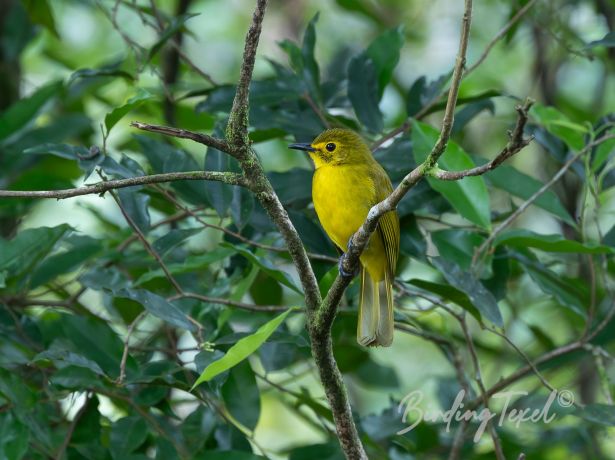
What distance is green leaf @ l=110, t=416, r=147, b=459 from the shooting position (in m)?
3.39

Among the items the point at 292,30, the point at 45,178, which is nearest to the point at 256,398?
the point at 45,178

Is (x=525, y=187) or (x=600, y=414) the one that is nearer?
(x=600, y=414)

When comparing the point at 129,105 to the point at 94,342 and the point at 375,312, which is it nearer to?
the point at 94,342

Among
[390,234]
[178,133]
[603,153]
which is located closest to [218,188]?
[390,234]

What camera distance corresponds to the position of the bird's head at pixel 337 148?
4.13 meters

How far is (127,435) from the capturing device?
11.3ft

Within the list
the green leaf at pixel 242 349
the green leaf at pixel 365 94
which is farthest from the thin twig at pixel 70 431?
the green leaf at pixel 365 94

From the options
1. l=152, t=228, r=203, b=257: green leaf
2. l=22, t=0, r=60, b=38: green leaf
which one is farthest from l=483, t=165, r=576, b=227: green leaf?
l=22, t=0, r=60, b=38: green leaf

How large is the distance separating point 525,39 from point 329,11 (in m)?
1.95

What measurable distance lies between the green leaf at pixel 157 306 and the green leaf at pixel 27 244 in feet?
1.70

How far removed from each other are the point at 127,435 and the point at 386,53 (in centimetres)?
197

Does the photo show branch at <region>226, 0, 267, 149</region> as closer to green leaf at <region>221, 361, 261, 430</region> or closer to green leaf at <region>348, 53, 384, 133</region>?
green leaf at <region>221, 361, 261, 430</region>

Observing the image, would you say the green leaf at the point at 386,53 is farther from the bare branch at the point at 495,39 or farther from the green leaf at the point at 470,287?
the green leaf at the point at 470,287

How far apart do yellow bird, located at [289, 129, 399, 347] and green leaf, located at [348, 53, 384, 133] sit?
12 cm
